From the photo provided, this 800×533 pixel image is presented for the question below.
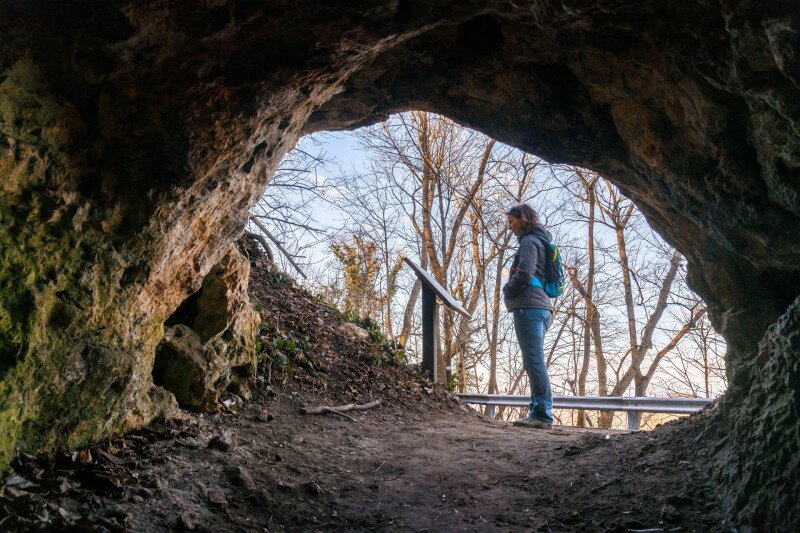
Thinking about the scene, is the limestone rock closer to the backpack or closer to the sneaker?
the sneaker

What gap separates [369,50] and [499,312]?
10799 mm

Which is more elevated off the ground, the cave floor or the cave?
the cave

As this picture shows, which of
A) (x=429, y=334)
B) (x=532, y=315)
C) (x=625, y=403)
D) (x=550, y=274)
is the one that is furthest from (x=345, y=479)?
(x=429, y=334)

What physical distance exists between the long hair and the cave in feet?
6.62

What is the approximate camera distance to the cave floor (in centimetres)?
247

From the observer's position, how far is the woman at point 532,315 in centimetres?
564

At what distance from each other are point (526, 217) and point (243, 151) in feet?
11.4

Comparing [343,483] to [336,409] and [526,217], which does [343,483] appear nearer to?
[336,409]

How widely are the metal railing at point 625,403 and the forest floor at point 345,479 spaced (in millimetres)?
1027

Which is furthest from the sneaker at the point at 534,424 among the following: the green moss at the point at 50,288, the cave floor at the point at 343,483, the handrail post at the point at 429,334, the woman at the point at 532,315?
the green moss at the point at 50,288

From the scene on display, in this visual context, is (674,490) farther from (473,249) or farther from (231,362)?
(473,249)

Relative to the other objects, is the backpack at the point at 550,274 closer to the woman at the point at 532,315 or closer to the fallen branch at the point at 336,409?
the woman at the point at 532,315

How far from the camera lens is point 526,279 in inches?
221

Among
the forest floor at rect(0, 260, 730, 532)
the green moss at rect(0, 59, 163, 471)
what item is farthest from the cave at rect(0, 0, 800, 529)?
the forest floor at rect(0, 260, 730, 532)
